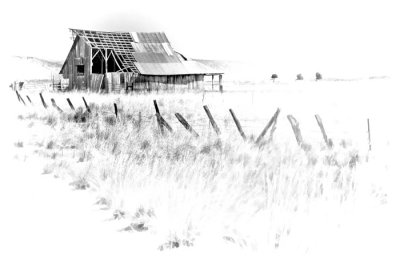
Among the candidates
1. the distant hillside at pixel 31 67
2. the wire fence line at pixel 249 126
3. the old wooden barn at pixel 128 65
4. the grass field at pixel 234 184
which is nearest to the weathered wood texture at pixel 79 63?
the old wooden barn at pixel 128 65

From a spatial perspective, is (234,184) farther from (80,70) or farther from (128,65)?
(80,70)

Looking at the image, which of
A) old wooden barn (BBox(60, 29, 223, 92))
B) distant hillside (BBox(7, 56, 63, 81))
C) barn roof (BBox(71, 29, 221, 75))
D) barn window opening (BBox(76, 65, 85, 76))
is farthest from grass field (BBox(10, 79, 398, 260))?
distant hillside (BBox(7, 56, 63, 81))

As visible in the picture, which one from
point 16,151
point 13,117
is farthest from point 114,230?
point 13,117

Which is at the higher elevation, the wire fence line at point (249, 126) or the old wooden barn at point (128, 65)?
the old wooden barn at point (128, 65)

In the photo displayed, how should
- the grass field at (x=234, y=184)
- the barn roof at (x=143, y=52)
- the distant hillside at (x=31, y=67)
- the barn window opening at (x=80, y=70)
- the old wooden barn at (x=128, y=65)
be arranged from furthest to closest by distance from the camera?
the distant hillside at (x=31, y=67)
the barn window opening at (x=80, y=70)
the barn roof at (x=143, y=52)
the old wooden barn at (x=128, y=65)
the grass field at (x=234, y=184)

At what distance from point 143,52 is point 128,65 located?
236cm

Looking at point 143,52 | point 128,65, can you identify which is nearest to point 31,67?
point 143,52

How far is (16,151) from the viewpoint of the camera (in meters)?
11.4

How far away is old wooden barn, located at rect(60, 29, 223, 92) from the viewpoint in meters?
39.5

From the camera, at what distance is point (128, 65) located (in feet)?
131

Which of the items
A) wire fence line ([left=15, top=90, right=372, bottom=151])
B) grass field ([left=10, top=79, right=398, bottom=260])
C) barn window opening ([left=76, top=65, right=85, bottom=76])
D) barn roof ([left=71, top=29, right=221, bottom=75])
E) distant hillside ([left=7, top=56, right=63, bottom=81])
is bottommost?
grass field ([left=10, top=79, right=398, bottom=260])

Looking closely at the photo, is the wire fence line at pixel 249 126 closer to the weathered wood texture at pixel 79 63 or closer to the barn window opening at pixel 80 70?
the weathered wood texture at pixel 79 63

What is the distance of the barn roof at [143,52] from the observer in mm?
39969

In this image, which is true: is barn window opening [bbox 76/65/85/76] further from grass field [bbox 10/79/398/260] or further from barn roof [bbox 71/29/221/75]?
grass field [bbox 10/79/398/260]
